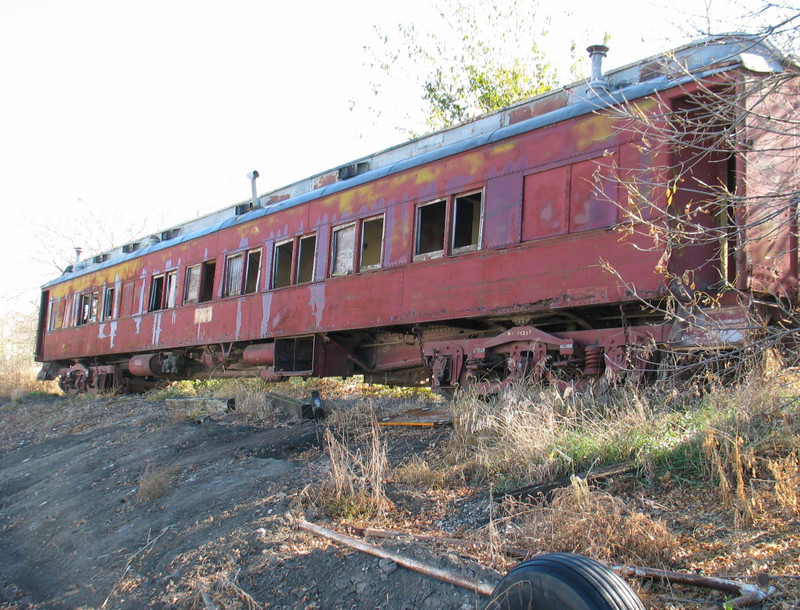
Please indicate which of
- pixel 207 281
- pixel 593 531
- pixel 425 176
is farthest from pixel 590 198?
pixel 207 281

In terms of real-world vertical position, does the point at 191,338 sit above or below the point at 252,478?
above

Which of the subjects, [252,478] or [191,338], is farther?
[191,338]

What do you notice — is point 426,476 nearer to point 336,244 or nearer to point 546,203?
point 546,203

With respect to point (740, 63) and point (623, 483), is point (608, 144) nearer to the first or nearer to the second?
point (740, 63)

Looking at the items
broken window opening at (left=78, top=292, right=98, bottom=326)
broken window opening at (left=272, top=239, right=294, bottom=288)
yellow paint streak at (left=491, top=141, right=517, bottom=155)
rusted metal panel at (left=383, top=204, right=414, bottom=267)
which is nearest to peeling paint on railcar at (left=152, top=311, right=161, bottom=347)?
broken window opening at (left=78, top=292, right=98, bottom=326)

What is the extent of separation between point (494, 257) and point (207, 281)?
8.18 metres

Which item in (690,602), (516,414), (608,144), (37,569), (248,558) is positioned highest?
(608,144)

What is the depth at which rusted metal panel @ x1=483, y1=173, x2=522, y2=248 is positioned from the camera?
300 inches

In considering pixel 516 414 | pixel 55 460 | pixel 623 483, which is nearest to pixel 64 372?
pixel 55 460

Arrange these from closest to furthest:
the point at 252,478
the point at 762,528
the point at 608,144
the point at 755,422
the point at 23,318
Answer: the point at 762,528 < the point at 755,422 < the point at 252,478 < the point at 608,144 < the point at 23,318

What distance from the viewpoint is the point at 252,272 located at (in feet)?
41.1

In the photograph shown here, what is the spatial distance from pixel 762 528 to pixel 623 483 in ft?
3.33

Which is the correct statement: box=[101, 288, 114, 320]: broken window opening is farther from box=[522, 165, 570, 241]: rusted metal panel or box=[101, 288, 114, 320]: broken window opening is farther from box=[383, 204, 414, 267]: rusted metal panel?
box=[522, 165, 570, 241]: rusted metal panel

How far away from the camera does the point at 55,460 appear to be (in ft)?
30.6
